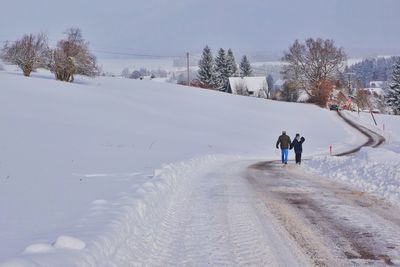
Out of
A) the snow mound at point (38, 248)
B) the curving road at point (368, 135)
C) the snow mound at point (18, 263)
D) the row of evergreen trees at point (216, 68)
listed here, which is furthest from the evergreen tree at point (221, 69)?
the snow mound at point (18, 263)

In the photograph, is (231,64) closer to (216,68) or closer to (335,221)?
(216,68)

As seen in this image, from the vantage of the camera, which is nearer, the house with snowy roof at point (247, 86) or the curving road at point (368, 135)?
the curving road at point (368, 135)

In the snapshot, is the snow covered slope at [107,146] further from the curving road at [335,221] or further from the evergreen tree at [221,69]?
the evergreen tree at [221,69]

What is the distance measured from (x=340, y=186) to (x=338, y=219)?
17.2 ft

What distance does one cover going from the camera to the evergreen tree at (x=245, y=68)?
123812mm

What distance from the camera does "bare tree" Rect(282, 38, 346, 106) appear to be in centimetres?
8688

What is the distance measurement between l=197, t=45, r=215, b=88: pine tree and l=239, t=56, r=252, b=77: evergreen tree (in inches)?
983

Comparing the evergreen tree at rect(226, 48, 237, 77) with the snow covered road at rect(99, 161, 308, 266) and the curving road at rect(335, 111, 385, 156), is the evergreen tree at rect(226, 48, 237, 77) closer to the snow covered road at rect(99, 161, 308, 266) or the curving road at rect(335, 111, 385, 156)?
the curving road at rect(335, 111, 385, 156)

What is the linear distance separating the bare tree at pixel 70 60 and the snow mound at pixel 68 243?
50903mm

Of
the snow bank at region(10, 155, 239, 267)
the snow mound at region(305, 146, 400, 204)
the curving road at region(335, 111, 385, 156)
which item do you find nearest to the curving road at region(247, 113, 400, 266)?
the snow mound at region(305, 146, 400, 204)

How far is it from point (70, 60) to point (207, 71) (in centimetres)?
4746

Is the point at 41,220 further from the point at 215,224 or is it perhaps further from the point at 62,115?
the point at 62,115

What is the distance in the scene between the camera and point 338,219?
29.7ft

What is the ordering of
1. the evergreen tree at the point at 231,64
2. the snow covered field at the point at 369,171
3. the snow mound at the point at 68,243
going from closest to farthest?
1. the snow mound at the point at 68,243
2. the snow covered field at the point at 369,171
3. the evergreen tree at the point at 231,64
